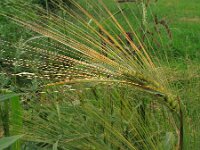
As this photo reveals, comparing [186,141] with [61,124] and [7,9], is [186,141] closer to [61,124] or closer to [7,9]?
[61,124]

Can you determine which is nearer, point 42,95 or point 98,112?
point 98,112

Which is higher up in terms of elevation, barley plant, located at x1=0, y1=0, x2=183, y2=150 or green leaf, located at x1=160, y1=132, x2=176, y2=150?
barley plant, located at x1=0, y1=0, x2=183, y2=150

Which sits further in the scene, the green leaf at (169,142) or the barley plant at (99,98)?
the green leaf at (169,142)

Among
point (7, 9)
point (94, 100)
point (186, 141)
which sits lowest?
point (186, 141)

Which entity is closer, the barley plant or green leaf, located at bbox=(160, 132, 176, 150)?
the barley plant

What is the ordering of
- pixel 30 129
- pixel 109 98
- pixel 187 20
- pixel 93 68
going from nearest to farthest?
1. pixel 93 68
2. pixel 30 129
3. pixel 109 98
4. pixel 187 20

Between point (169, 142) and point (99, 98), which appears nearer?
point (169, 142)

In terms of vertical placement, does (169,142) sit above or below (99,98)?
below

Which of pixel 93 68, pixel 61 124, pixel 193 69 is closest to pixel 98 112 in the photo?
pixel 61 124

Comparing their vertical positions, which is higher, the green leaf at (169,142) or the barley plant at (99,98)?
the barley plant at (99,98)

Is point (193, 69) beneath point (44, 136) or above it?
above

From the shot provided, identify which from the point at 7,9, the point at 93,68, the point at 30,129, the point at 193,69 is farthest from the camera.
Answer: the point at 7,9
